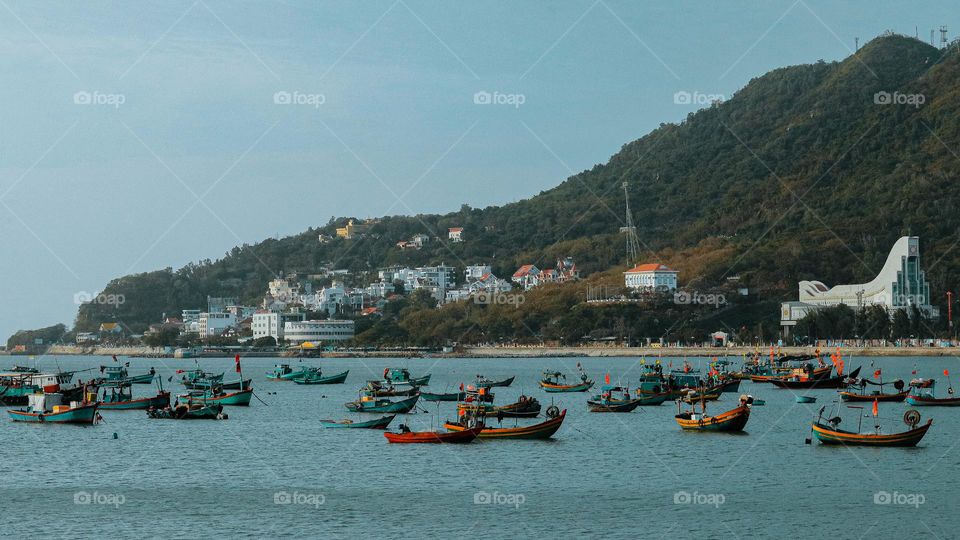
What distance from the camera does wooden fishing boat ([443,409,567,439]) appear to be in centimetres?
5059

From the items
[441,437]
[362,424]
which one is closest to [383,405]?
[362,424]

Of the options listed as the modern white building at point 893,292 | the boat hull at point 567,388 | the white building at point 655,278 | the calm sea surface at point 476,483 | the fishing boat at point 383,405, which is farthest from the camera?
the white building at point 655,278

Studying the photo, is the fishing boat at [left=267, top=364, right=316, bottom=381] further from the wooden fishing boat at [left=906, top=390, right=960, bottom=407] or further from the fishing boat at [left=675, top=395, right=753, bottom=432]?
the fishing boat at [left=675, top=395, right=753, bottom=432]

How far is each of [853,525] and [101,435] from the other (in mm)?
34487

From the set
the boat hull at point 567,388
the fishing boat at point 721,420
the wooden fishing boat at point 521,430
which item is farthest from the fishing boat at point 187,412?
the boat hull at point 567,388

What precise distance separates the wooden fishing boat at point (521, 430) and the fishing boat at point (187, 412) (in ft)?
59.0

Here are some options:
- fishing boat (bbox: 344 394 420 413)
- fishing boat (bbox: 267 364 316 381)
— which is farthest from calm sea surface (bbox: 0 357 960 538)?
fishing boat (bbox: 267 364 316 381)

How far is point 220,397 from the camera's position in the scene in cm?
7212

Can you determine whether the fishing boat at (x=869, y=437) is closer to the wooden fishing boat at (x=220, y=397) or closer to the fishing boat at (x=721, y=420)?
the fishing boat at (x=721, y=420)

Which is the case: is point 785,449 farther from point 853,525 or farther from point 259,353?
point 259,353

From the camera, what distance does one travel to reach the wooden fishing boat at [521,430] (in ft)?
166

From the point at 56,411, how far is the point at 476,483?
26263 mm

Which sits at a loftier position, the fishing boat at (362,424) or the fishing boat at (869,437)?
the fishing boat at (869,437)

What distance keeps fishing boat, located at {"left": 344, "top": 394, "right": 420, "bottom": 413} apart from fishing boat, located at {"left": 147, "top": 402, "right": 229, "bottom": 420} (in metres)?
6.69
